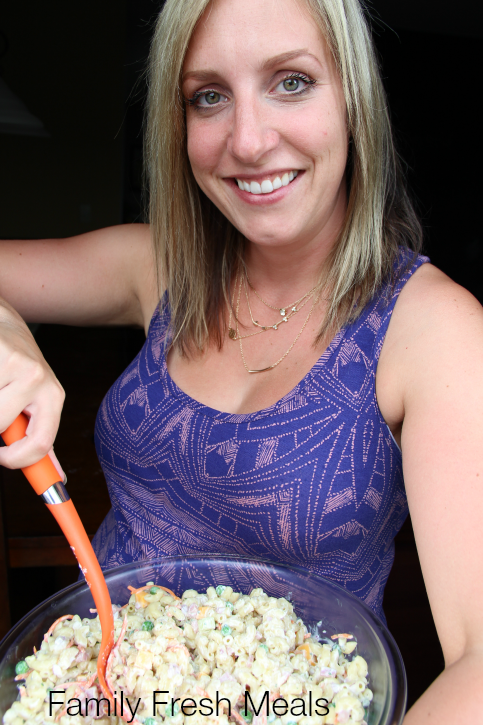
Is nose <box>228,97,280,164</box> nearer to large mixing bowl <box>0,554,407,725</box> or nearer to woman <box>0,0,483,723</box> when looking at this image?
woman <box>0,0,483,723</box>

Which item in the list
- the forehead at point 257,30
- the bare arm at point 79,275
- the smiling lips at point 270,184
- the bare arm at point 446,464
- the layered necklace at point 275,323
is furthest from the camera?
the bare arm at point 79,275

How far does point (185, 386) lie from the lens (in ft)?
4.09

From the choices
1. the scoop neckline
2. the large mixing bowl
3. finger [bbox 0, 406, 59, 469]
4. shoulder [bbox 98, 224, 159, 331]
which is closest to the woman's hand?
finger [bbox 0, 406, 59, 469]

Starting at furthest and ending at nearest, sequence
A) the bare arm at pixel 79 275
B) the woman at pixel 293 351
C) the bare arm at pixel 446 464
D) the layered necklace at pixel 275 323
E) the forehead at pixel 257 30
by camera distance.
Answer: the bare arm at pixel 79 275, the layered necklace at pixel 275 323, the forehead at pixel 257 30, the woman at pixel 293 351, the bare arm at pixel 446 464

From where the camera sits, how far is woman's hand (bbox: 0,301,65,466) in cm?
74

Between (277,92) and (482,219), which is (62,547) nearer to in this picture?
(277,92)

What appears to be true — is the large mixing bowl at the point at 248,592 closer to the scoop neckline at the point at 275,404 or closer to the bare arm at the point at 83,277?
the scoop neckline at the point at 275,404

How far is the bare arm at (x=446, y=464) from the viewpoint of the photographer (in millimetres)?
696

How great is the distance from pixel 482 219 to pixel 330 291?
279 centimetres

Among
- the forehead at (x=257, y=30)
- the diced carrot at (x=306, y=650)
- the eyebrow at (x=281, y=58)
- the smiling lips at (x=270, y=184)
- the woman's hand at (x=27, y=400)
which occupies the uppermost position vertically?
the forehead at (x=257, y=30)

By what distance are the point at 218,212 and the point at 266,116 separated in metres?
0.42

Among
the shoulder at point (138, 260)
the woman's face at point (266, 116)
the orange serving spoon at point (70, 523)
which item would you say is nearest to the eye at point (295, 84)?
the woman's face at point (266, 116)

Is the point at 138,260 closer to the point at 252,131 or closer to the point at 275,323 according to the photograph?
the point at 275,323

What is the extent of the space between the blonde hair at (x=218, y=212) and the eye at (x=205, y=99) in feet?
0.13
